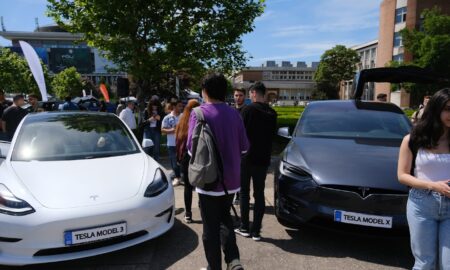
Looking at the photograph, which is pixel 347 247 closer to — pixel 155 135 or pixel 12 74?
pixel 155 135

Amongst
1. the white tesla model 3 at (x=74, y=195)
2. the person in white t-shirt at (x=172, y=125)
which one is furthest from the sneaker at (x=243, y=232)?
the person in white t-shirt at (x=172, y=125)

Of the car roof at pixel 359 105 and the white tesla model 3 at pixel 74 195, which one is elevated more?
the car roof at pixel 359 105

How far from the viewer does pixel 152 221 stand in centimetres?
340

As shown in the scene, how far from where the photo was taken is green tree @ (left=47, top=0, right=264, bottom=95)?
9.33 m

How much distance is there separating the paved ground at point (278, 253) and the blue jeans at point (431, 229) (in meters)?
1.02

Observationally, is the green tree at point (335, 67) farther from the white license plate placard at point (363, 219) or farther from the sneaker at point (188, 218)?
the white license plate placard at point (363, 219)

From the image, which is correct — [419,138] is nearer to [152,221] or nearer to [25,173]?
[152,221]

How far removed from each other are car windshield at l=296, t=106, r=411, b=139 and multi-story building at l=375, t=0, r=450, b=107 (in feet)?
158

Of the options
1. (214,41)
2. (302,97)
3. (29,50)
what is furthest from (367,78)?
(302,97)

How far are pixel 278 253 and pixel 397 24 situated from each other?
58.3m

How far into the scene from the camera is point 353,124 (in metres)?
4.69

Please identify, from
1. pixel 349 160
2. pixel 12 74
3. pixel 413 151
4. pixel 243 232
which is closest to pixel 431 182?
pixel 413 151

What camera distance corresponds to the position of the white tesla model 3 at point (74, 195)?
2.93 meters

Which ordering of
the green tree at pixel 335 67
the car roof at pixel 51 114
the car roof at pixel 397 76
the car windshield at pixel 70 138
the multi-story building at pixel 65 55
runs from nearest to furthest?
the car windshield at pixel 70 138, the car roof at pixel 51 114, the car roof at pixel 397 76, the green tree at pixel 335 67, the multi-story building at pixel 65 55
